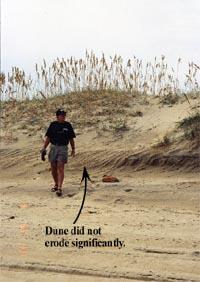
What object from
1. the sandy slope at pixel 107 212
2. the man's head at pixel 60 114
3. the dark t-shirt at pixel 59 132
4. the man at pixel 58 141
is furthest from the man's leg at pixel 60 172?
the man's head at pixel 60 114

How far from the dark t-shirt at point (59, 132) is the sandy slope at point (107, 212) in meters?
0.79

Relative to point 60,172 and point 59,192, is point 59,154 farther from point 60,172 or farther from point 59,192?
point 59,192

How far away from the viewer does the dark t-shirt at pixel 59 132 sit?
10.2 m

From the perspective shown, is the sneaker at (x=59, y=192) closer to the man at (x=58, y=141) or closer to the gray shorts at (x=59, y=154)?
the man at (x=58, y=141)

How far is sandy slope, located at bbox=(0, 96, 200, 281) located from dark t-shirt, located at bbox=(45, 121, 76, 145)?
794 millimetres

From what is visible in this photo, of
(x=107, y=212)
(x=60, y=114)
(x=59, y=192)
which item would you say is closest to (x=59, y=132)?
(x=60, y=114)

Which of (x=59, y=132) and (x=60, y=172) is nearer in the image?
(x=60, y=172)

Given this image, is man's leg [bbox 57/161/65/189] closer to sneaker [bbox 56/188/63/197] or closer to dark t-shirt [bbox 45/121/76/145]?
sneaker [bbox 56/188/63/197]

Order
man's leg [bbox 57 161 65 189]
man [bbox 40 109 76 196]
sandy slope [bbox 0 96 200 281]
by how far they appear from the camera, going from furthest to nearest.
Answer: man [bbox 40 109 76 196], man's leg [bbox 57 161 65 189], sandy slope [bbox 0 96 200 281]

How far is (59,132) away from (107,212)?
236 cm

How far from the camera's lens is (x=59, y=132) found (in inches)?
401

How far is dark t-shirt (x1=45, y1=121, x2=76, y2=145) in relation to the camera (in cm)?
1018

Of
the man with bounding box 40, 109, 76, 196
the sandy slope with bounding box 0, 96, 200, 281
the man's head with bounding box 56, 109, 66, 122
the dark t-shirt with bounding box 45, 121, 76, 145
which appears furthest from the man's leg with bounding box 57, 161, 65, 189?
the man's head with bounding box 56, 109, 66, 122

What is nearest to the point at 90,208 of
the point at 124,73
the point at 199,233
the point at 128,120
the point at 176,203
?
the point at 176,203
